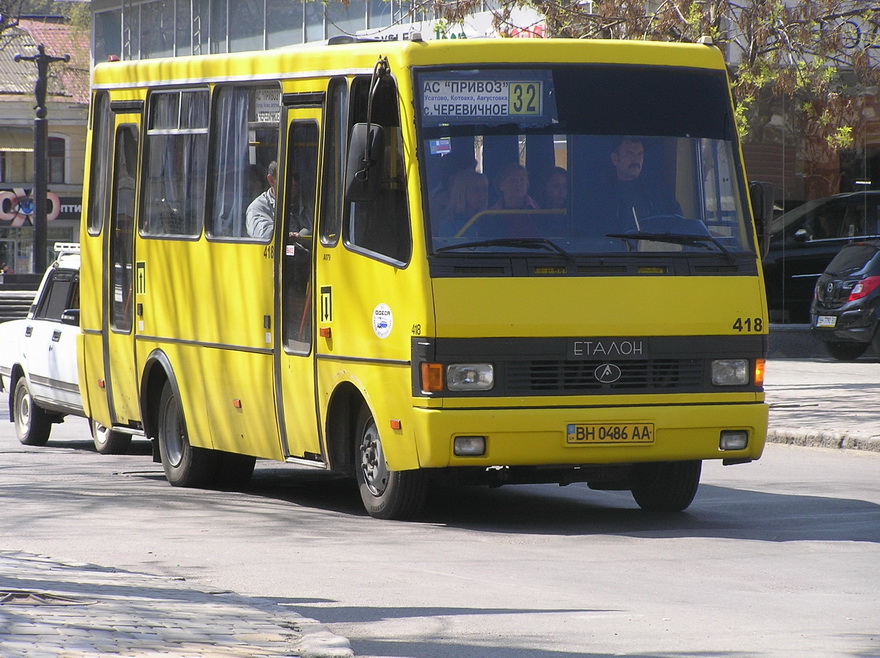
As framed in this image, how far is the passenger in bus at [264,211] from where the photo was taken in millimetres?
10867

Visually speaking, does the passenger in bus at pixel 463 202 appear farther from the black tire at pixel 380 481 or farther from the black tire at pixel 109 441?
the black tire at pixel 109 441

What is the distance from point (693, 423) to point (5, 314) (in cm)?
3252

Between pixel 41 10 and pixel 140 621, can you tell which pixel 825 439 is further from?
pixel 41 10

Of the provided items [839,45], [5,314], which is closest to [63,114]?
[5,314]

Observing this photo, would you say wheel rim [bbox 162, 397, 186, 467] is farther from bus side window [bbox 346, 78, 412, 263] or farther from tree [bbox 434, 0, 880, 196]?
tree [bbox 434, 0, 880, 196]

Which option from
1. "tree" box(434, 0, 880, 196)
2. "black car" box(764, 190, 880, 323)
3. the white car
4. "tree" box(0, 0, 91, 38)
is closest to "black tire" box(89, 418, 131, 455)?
the white car

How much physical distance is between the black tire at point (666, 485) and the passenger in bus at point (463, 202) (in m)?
2.01

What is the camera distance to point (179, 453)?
12.2 meters

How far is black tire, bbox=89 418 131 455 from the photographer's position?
14.9m

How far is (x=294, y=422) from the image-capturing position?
10.6 m

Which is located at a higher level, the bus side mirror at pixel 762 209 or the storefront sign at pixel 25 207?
the bus side mirror at pixel 762 209

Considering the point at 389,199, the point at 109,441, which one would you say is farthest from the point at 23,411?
the point at 389,199

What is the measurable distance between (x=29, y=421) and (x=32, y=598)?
9863 millimetres

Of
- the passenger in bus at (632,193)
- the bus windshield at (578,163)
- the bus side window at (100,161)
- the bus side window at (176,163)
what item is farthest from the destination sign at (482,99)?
the bus side window at (100,161)
